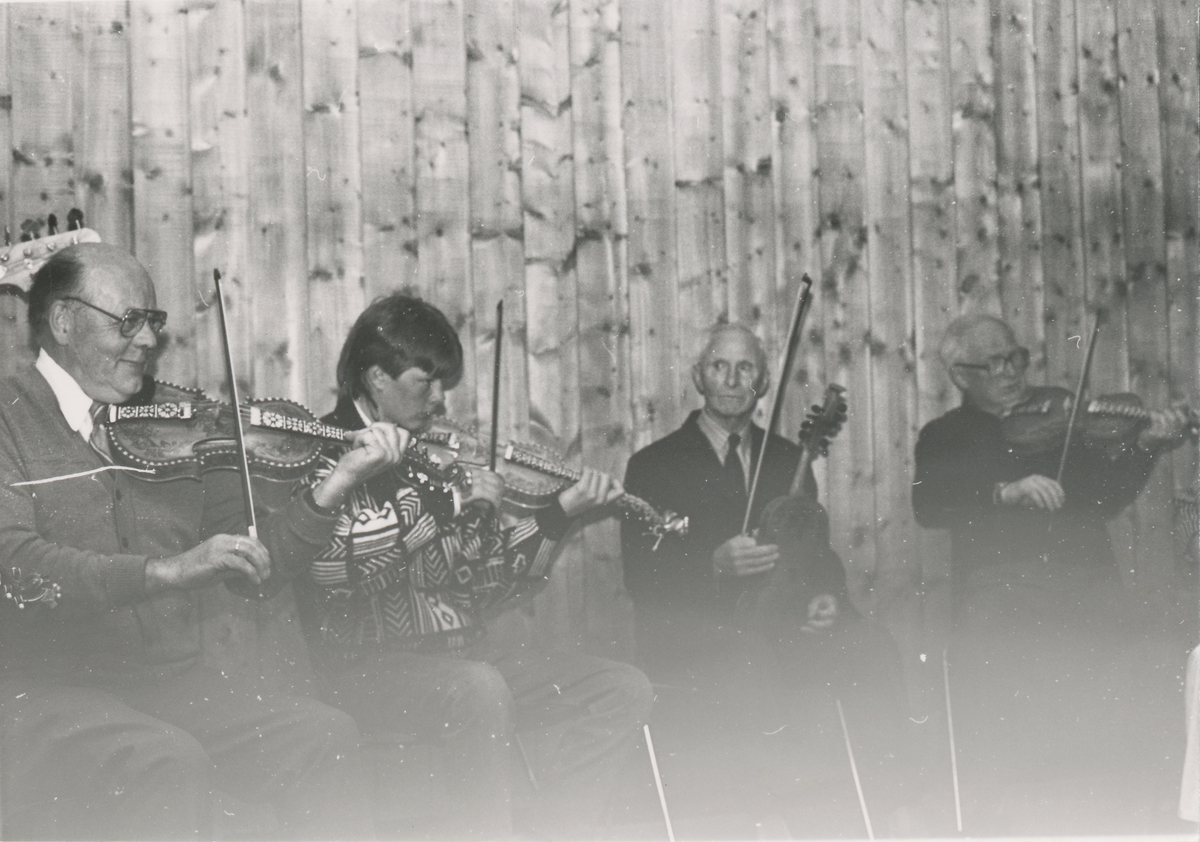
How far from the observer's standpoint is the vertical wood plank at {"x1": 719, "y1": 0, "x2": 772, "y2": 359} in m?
3.50

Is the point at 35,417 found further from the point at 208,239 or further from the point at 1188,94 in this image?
the point at 1188,94

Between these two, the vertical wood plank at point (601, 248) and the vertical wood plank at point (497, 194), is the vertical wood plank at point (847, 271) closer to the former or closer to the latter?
the vertical wood plank at point (601, 248)

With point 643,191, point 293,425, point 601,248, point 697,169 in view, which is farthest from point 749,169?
point 293,425

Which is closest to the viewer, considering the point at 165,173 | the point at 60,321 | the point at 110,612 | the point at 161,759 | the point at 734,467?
the point at 161,759

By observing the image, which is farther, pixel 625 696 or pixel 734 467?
pixel 734 467

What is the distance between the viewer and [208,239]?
319cm

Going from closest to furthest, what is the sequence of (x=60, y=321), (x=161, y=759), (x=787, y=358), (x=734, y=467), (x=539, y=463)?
(x=161, y=759) < (x=60, y=321) < (x=539, y=463) < (x=734, y=467) < (x=787, y=358)

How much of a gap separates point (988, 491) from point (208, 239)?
7.26 ft

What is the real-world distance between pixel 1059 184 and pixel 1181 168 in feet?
1.24

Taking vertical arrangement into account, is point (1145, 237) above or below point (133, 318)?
above

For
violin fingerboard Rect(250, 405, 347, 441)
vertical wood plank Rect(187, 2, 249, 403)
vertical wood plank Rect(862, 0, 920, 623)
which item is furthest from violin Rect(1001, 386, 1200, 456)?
vertical wood plank Rect(187, 2, 249, 403)

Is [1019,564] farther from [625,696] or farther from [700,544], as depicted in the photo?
[625,696]

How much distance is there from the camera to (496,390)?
3184 mm

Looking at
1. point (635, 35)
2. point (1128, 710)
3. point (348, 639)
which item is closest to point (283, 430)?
point (348, 639)
